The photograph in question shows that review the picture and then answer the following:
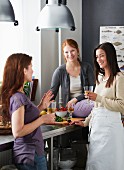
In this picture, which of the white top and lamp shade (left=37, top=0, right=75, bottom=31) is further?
the white top

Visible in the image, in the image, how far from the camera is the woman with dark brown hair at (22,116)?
265 centimetres

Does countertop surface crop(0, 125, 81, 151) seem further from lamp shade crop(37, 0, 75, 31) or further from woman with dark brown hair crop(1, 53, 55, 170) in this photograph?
lamp shade crop(37, 0, 75, 31)

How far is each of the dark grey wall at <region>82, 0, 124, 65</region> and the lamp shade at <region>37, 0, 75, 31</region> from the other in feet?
5.89

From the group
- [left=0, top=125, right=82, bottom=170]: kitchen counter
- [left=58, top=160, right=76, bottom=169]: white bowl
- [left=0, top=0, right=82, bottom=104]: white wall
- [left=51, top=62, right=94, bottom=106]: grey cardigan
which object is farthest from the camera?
[left=0, top=0, right=82, bottom=104]: white wall

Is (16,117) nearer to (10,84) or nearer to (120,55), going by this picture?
(10,84)

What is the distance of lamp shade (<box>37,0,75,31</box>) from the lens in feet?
10.7

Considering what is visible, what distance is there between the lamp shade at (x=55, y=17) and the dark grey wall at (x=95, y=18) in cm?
179

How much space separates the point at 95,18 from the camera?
5.16 m

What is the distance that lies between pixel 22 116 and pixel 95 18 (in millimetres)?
2806

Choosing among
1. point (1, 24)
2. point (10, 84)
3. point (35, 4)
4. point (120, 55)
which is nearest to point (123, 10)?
point (120, 55)

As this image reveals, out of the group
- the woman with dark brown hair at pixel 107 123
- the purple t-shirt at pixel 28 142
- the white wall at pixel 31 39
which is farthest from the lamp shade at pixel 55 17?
the white wall at pixel 31 39

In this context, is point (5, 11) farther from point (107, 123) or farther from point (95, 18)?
point (95, 18)

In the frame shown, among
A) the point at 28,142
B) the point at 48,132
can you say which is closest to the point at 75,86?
the point at 48,132

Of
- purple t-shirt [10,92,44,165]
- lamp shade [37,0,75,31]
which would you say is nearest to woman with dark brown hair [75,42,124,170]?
lamp shade [37,0,75,31]
